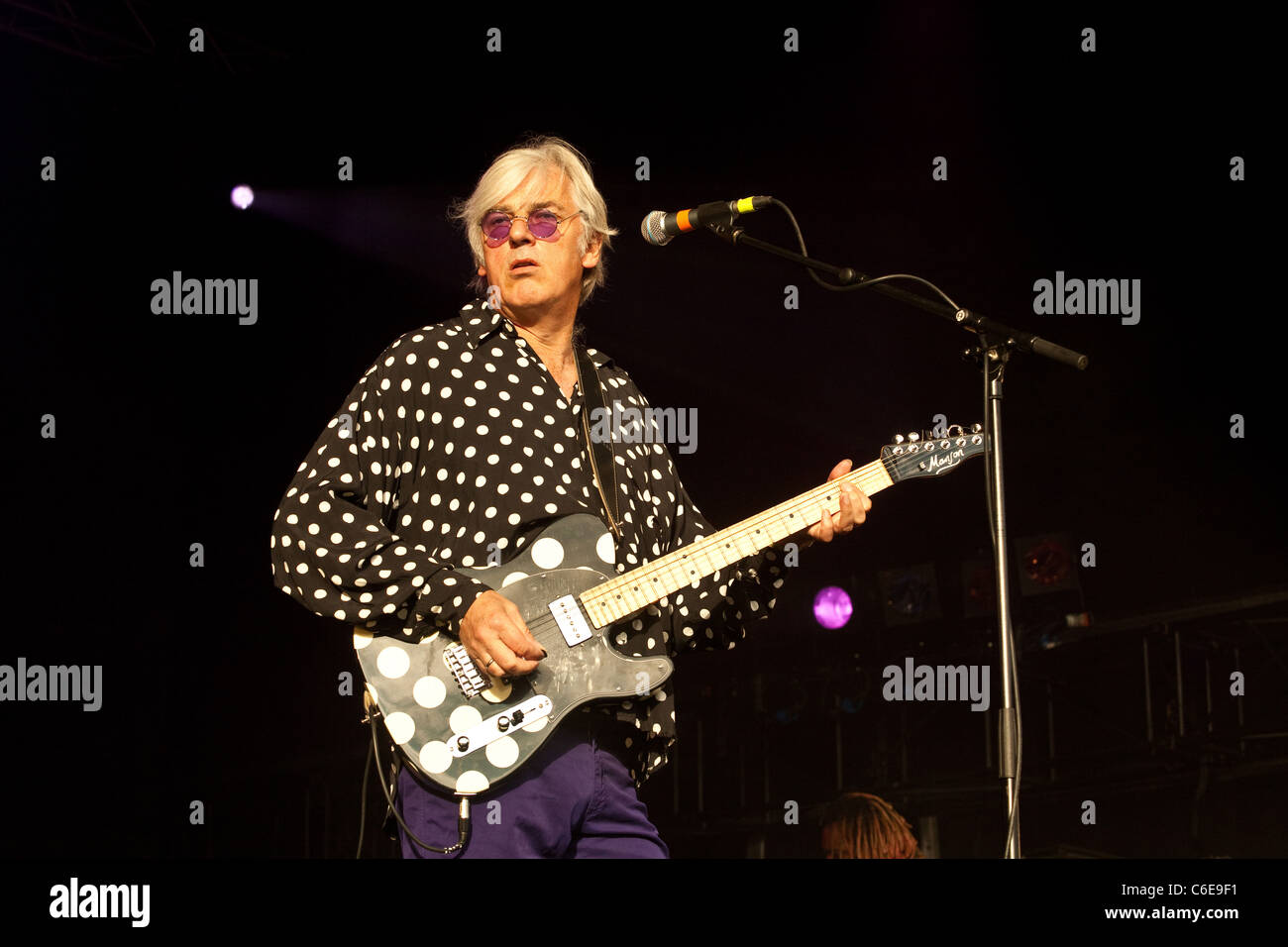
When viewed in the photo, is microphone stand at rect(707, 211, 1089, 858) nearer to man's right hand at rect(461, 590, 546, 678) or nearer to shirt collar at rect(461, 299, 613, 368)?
shirt collar at rect(461, 299, 613, 368)

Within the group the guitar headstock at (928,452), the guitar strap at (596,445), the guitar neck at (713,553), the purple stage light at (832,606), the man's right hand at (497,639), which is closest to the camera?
the man's right hand at (497,639)

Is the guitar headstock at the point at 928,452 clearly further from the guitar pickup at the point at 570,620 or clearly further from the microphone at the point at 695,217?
the guitar pickup at the point at 570,620

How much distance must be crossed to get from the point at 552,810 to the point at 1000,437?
1.24m

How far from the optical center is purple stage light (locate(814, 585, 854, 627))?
8750 millimetres

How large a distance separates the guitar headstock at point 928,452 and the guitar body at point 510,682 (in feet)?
2.88

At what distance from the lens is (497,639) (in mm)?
2703

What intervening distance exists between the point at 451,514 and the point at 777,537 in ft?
2.63

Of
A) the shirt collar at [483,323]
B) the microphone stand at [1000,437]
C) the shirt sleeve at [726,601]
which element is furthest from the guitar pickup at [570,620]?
the microphone stand at [1000,437]

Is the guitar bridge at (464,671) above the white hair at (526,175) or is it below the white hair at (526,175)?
below

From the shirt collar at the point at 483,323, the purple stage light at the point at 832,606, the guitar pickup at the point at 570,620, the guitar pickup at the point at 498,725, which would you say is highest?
the shirt collar at the point at 483,323

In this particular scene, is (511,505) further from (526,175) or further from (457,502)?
(526,175)

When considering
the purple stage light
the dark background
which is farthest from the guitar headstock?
the purple stage light

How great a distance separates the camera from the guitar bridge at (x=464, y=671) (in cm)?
282
